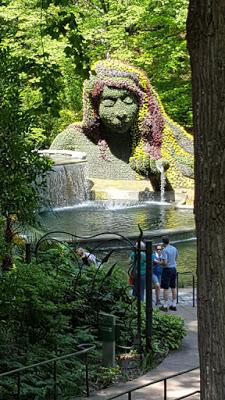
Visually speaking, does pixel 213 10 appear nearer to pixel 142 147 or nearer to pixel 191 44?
pixel 191 44

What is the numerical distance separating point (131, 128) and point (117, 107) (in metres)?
1.27

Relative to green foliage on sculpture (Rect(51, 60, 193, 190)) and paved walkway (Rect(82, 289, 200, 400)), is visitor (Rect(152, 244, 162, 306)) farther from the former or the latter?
green foliage on sculpture (Rect(51, 60, 193, 190))

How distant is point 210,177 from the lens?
4.11m

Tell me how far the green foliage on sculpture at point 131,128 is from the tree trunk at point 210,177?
24.1 meters

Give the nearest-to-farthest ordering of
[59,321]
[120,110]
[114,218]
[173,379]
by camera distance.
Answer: [173,379] < [59,321] < [114,218] < [120,110]

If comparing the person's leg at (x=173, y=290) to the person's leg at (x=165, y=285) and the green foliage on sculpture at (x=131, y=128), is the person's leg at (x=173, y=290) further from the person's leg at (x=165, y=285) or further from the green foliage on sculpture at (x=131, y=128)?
the green foliage on sculpture at (x=131, y=128)

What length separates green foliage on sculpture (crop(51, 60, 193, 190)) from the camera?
29.3 metres

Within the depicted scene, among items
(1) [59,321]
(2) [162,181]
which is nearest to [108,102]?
(2) [162,181]

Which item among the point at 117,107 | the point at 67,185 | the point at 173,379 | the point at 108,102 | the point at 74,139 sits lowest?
the point at 173,379

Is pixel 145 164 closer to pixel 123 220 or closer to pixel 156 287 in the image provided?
pixel 123 220

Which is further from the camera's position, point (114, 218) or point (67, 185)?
point (67, 185)

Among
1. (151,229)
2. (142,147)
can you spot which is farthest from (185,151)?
(151,229)

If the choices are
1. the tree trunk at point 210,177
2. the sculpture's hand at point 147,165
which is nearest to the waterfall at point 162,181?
the sculpture's hand at point 147,165

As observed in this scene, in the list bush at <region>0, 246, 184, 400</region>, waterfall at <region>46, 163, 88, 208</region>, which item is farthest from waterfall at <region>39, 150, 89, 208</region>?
bush at <region>0, 246, 184, 400</region>
